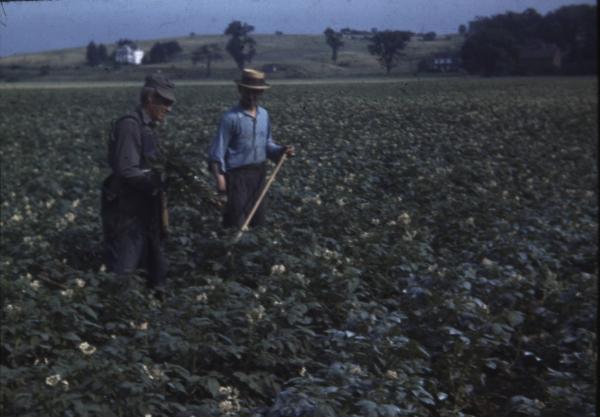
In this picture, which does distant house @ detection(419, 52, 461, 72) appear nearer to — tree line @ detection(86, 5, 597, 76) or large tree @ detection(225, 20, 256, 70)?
tree line @ detection(86, 5, 597, 76)

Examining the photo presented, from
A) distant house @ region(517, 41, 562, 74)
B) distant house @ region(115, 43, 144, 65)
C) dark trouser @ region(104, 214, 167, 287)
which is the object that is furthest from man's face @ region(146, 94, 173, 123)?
distant house @ region(517, 41, 562, 74)

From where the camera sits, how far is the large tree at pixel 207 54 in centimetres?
732

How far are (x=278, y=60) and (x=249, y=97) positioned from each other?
1.07 meters

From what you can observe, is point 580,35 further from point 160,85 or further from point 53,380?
point 160,85

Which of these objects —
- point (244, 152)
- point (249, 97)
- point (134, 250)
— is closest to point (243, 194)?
point (244, 152)

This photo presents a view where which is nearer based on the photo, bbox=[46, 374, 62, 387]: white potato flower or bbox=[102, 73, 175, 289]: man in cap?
bbox=[46, 374, 62, 387]: white potato flower

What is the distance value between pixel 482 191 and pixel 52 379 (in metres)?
7.03

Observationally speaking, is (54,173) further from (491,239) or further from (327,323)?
(327,323)

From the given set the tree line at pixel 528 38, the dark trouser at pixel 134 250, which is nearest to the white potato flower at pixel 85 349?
the dark trouser at pixel 134 250

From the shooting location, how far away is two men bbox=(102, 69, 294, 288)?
537cm

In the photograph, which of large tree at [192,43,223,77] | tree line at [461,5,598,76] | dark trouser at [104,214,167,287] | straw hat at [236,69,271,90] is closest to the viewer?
tree line at [461,5,598,76]

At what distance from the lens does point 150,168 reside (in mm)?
5539

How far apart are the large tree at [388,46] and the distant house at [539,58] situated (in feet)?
2.16

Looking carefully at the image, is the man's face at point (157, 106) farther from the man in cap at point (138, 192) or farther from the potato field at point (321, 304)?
the potato field at point (321, 304)
